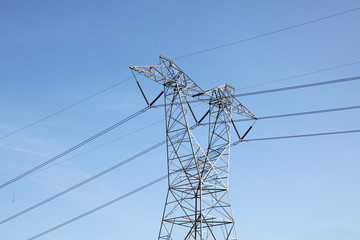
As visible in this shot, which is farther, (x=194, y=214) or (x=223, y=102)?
(x=223, y=102)

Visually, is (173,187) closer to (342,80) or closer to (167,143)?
(167,143)

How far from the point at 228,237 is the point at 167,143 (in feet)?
25.0

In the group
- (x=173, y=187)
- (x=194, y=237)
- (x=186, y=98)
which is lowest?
(x=194, y=237)

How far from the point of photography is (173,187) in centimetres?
2964

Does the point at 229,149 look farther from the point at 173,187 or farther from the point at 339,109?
the point at 339,109

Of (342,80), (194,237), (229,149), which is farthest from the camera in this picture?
(229,149)

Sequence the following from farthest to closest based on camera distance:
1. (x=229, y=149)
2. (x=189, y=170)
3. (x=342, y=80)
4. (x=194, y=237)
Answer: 1. (x=229, y=149)
2. (x=189, y=170)
3. (x=194, y=237)
4. (x=342, y=80)

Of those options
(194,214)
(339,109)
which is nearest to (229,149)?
(194,214)

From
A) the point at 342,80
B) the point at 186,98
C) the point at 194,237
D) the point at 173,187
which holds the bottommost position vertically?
the point at 194,237

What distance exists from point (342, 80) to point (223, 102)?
10.1m

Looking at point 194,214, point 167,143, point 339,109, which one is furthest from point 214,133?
point 339,109

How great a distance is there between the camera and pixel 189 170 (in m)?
30.0

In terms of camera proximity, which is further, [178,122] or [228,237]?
[178,122]

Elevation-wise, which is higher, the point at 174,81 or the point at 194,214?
the point at 174,81
